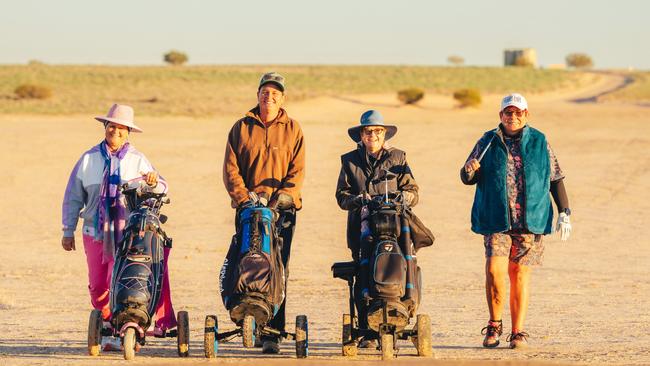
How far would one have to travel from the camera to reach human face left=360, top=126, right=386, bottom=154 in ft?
34.1

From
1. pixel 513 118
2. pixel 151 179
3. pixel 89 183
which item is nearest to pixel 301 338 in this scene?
pixel 151 179

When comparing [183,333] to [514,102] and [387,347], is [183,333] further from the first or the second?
[514,102]

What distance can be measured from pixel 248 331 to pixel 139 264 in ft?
3.34

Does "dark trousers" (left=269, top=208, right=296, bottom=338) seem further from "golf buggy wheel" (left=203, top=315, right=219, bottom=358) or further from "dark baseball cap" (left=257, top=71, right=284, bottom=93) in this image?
"dark baseball cap" (left=257, top=71, right=284, bottom=93)

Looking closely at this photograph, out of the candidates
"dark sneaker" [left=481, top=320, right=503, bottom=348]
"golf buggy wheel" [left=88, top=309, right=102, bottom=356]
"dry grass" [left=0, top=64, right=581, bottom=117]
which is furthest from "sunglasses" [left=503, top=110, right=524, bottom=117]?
"dry grass" [left=0, top=64, right=581, bottom=117]

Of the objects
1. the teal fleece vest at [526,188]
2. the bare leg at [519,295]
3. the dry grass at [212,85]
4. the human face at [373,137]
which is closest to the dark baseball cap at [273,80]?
the human face at [373,137]

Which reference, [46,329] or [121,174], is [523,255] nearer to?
[121,174]

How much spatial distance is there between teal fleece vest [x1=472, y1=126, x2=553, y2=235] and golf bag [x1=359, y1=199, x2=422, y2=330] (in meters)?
0.88

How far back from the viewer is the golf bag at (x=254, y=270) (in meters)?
9.60

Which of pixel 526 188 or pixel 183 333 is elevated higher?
pixel 526 188

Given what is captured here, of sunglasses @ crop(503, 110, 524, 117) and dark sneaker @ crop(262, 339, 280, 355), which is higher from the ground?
sunglasses @ crop(503, 110, 524, 117)

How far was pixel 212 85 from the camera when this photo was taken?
233 feet

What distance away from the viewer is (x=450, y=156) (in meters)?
32.0

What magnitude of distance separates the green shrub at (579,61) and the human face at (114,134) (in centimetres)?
12698
